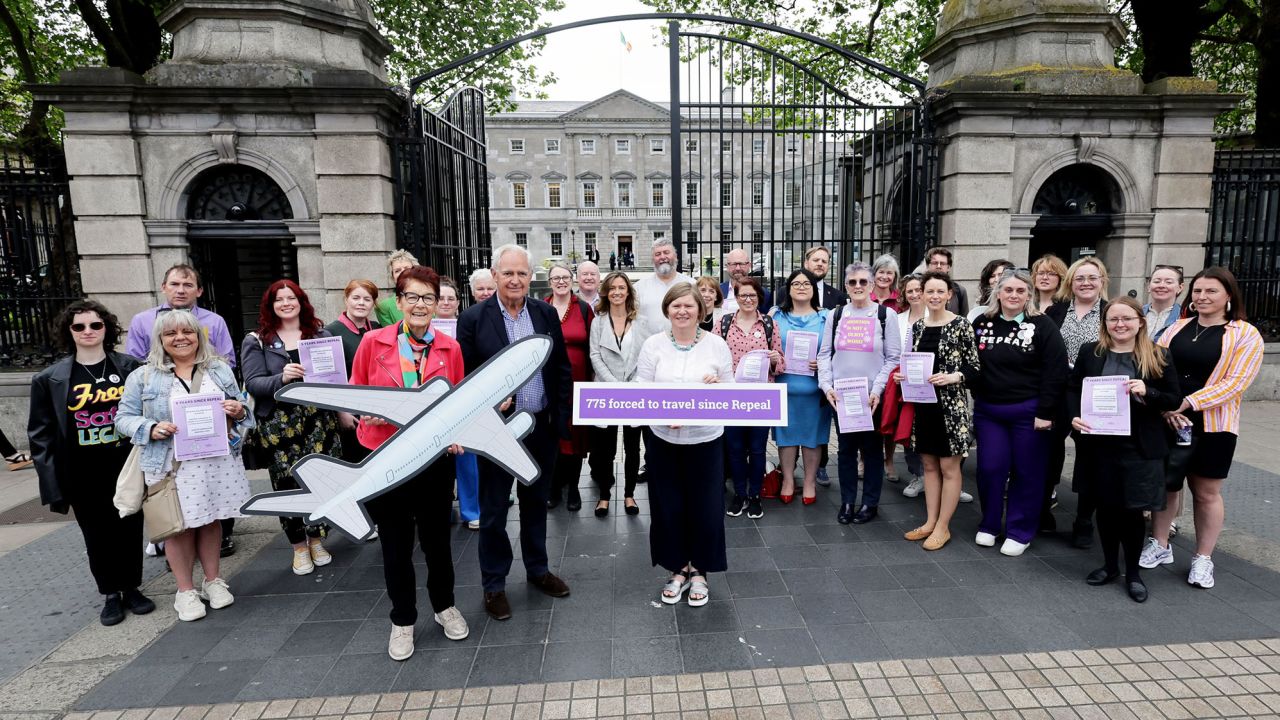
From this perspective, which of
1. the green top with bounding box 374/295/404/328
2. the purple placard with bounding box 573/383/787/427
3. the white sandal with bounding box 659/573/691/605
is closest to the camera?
the purple placard with bounding box 573/383/787/427

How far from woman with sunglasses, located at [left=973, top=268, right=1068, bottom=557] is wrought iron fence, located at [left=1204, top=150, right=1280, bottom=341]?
6984mm

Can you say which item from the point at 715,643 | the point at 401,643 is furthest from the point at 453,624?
the point at 715,643

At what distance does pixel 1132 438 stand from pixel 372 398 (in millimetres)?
4354

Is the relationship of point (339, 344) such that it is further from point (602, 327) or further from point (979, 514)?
point (979, 514)

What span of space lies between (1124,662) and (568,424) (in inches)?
129

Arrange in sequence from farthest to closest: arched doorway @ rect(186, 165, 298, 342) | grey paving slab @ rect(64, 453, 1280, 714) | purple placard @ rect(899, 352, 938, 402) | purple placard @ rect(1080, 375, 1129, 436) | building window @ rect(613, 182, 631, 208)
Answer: building window @ rect(613, 182, 631, 208) < arched doorway @ rect(186, 165, 298, 342) < purple placard @ rect(899, 352, 938, 402) < purple placard @ rect(1080, 375, 1129, 436) < grey paving slab @ rect(64, 453, 1280, 714)

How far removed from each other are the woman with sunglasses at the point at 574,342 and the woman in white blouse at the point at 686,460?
1445mm

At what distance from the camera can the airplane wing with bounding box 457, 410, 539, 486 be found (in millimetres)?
3416

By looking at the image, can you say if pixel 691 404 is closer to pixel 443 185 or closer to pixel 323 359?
pixel 323 359

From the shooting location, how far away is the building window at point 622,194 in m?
53.5

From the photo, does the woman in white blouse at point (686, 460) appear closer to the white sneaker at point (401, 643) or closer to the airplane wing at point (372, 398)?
the airplane wing at point (372, 398)

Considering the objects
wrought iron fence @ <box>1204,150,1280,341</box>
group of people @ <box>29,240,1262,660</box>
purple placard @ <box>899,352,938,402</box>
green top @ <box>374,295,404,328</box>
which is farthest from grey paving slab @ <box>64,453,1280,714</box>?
wrought iron fence @ <box>1204,150,1280,341</box>

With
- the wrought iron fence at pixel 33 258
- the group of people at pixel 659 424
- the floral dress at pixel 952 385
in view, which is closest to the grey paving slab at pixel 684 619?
the group of people at pixel 659 424

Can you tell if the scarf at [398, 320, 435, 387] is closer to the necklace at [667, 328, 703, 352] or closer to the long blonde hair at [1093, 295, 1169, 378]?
the necklace at [667, 328, 703, 352]
